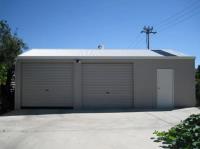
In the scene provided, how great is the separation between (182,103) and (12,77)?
9687mm

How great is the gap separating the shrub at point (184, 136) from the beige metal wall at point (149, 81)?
7.67 meters

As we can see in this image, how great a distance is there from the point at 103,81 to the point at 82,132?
7199 mm

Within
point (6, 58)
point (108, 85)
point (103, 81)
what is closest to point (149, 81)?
point (108, 85)

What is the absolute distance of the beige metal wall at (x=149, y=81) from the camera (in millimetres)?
15562

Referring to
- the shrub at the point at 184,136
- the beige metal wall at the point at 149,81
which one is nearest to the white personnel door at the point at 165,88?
the beige metal wall at the point at 149,81

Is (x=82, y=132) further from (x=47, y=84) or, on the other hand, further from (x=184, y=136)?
(x=47, y=84)

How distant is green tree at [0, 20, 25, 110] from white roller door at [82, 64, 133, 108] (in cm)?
393

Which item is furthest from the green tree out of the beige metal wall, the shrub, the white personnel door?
the shrub

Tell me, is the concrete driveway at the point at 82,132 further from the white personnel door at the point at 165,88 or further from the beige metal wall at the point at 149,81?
the white personnel door at the point at 165,88

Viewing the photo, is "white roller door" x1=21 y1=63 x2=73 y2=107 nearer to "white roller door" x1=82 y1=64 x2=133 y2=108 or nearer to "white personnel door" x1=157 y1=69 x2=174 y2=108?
"white roller door" x1=82 y1=64 x2=133 y2=108

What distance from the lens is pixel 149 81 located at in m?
15.8

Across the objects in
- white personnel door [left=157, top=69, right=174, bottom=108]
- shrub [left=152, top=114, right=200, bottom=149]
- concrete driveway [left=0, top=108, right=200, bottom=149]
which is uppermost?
white personnel door [left=157, top=69, right=174, bottom=108]

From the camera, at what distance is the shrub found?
6577 millimetres

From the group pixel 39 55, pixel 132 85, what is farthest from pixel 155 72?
pixel 39 55
